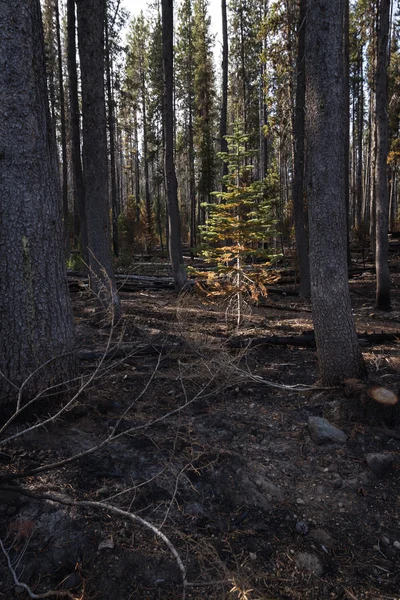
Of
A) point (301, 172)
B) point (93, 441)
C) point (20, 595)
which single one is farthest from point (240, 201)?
point (20, 595)

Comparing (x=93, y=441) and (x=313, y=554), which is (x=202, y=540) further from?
(x=93, y=441)

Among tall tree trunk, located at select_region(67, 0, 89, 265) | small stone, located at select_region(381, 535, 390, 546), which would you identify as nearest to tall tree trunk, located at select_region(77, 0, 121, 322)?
tall tree trunk, located at select_region(67, 0, 89, 265)

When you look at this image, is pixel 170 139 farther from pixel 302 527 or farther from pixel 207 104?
pixel 207 104

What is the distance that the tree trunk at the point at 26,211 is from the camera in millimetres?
3196

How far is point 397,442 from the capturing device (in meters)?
3.65

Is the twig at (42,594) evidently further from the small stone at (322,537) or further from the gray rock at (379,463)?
the gray rock at (379,463)

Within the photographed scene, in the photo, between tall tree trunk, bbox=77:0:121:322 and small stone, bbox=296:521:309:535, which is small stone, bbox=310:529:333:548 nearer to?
small stone, bbox=296:521:309:535

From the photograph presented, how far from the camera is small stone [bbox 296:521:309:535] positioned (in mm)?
2611

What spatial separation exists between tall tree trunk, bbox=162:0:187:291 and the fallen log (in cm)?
551

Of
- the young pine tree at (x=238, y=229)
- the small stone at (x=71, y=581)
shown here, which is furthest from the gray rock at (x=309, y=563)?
the young pine tree at (x=238, y=229)

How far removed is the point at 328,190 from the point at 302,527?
323 centimetres

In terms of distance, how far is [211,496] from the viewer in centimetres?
284

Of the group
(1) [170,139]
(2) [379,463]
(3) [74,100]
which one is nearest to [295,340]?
(2) [379,463]

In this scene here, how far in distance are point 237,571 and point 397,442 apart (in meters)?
2.19
